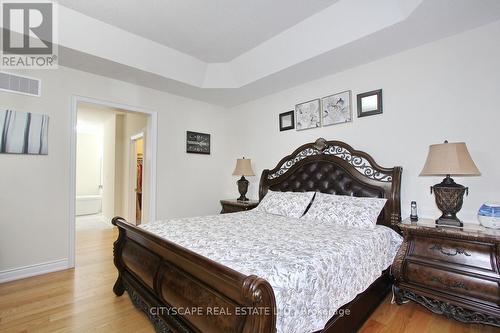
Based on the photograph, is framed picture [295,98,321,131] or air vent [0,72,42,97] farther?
framed picture [295,98,321,131]

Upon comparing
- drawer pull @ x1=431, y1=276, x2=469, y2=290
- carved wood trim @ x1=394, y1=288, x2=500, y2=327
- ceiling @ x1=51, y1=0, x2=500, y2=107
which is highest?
ceiling @ x1=51, y1=0, x2=500, y2=107

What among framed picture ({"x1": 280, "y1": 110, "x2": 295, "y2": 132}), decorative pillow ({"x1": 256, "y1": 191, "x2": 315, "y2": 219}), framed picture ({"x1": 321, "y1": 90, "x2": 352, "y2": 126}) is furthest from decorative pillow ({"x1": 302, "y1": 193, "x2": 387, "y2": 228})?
framed picture ({"x1": 280, "y1": 110, "x2": 295, "y2": 132})

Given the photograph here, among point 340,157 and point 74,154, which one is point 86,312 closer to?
point 74,154

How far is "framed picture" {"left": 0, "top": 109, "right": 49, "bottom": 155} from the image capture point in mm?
2594

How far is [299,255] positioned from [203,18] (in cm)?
257

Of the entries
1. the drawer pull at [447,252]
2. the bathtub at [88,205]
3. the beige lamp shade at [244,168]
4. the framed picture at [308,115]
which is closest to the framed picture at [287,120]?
the framed picture at [308,115]

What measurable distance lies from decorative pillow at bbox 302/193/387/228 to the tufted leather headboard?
0.19m

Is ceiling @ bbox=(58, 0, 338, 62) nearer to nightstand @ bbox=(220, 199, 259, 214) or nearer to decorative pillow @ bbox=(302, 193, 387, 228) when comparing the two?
decorative pillow @ bbox=(302, 193, 387, 228)

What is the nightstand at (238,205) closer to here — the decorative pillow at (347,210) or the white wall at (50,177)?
the white wall at (50,177)

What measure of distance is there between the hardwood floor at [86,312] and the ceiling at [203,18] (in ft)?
9.39

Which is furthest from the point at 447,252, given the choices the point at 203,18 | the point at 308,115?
the point at 203,18

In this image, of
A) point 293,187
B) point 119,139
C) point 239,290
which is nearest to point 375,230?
point 293,187

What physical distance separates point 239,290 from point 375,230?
165 centimetres

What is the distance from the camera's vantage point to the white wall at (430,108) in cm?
211
